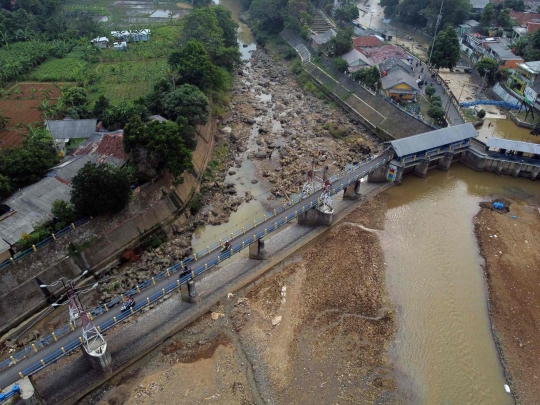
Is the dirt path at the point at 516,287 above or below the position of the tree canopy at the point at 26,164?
below

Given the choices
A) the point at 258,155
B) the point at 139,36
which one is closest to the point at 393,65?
the point at 258,155

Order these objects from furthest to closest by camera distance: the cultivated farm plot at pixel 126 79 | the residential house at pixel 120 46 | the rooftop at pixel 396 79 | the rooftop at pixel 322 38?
the residential house at pixel 120 46 < the rooftop at pixel 322 38 < the cultivated farm plot at pixel 126 79 < the rooftop at pixel 396 79

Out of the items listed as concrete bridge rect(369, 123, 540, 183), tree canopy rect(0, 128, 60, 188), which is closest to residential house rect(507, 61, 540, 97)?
concrete bridge rect(369, 123, 540, 183)

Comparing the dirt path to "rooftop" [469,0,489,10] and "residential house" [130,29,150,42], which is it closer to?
"rooftop" [469,0,489,10]

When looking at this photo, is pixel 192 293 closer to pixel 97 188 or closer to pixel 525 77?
pixel 97 188

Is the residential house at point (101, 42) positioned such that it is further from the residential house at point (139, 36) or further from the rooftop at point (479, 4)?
the rooftop at point (479, 4)

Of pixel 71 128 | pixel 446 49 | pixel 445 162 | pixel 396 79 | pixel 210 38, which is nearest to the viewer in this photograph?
pixel 71 128

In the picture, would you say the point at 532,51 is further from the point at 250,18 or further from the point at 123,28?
the point at 123,28

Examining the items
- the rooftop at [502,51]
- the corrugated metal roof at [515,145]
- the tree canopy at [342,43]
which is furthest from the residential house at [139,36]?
the corrugated metal roof at [515,145]
